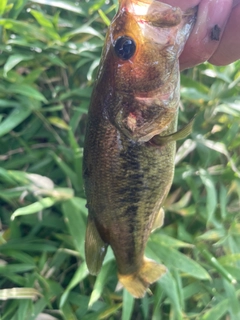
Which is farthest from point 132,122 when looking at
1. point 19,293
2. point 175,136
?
point 19,293

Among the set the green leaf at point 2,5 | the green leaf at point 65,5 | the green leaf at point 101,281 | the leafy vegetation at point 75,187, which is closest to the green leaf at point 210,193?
the leafy vegetation at point 75,187

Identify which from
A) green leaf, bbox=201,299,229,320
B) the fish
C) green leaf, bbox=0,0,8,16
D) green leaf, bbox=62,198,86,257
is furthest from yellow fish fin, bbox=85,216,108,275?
green leaf, bbox=0,0,8,16

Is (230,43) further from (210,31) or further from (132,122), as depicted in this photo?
(132,122)

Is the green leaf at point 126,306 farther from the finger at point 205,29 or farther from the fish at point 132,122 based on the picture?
the finger at point 205,29

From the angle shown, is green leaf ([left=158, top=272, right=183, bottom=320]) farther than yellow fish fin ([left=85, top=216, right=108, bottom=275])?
Yes

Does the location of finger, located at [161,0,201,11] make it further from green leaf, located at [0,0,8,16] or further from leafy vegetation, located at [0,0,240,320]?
green leaf, located at [0,0,8,16]

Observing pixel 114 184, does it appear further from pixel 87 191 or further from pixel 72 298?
pixel 72 298

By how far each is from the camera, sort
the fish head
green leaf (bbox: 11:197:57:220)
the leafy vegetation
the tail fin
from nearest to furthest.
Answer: the fish head → the tail fin → green leaf (bbox: 11:197:57:220) → the leafy vegetation

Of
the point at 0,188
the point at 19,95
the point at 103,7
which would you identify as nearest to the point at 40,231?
the point at 0,188
